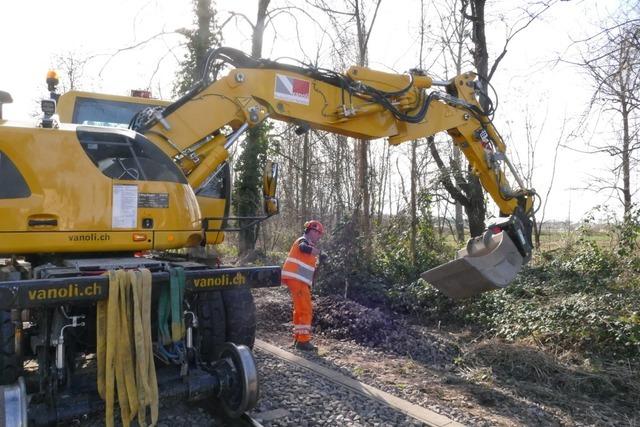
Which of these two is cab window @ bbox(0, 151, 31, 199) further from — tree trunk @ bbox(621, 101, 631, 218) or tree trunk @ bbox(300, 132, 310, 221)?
tree trunk @ bbox(300, 132, 310, 221)

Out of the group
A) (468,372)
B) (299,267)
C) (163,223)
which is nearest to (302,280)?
(299,267)

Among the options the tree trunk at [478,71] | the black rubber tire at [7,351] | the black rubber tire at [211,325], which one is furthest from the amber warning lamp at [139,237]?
the tree trunk at [478,71]

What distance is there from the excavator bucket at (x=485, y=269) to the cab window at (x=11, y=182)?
448 centimetres

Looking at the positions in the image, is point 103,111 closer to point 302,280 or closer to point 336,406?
point 302,280

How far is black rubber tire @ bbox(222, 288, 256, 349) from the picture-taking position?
5590 mm

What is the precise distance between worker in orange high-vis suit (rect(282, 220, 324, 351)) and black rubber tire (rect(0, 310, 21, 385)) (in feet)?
11.9

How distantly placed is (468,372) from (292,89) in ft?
12.6

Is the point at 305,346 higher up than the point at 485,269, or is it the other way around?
the point at 485,269

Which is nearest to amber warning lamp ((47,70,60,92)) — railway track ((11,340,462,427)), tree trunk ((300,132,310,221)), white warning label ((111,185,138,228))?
white warning label ((111,185,138,228))

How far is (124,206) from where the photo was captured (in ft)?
15.0

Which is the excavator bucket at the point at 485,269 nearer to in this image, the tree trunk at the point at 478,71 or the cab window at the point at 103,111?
the cab window at the point at 103,111

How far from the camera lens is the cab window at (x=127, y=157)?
15.1 ft

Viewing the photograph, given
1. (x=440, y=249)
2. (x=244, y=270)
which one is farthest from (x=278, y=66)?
(x=440, y=249)

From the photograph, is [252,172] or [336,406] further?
[252,172]
